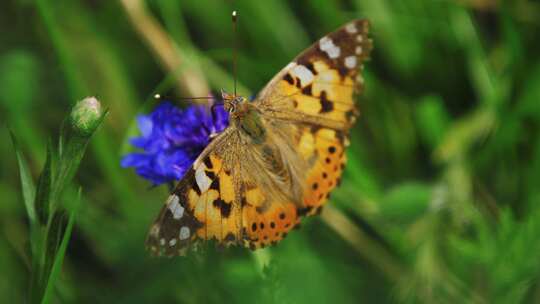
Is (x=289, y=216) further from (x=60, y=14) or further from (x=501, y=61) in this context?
(x=60, y=14)

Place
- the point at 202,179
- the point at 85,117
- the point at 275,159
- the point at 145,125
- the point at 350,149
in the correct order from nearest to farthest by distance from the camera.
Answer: the point at 85,117
the point at 202,179
the point at 275,159
the point at 145,125
the point at 350,149

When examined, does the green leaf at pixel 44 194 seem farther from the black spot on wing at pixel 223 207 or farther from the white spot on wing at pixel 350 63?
the white spot on wing at pixel 350 63

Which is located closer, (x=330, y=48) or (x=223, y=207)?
(x=223, y=207)

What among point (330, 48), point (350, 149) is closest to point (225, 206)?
point (330, 48)

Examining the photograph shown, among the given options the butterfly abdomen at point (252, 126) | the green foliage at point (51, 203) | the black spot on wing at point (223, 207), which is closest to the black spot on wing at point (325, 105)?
the butterfly abdomen at point (252, 126)

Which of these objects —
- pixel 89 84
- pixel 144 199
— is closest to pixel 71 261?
pixel 144 199

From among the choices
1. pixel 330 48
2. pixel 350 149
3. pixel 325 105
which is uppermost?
pixel 330 48

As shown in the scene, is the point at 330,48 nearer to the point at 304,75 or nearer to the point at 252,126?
the point at 304,75
